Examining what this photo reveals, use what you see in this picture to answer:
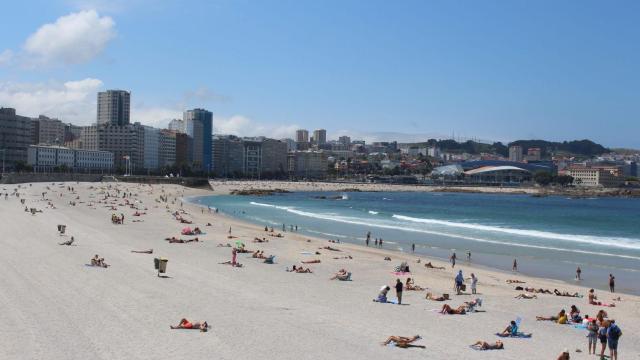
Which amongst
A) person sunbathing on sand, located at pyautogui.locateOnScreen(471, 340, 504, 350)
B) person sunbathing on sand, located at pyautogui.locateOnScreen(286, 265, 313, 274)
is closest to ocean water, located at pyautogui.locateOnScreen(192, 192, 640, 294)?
person sunbathing on sand, located at pyautogui.locateOnScreen(286, 265, 313, 274)

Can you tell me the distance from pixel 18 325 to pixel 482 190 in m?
174

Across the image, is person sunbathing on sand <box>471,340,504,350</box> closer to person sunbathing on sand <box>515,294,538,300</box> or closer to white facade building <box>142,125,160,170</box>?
person sunbathing on sand <box>515,294,538,300</box>

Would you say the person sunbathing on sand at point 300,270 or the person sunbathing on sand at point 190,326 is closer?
the person sunbathing on sand at point 190,326

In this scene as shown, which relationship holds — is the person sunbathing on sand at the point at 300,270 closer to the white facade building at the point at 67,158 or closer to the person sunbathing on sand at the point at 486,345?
the person sunbathing on sand at the point at 486,345

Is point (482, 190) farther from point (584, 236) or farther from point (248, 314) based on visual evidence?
point (248, 314)

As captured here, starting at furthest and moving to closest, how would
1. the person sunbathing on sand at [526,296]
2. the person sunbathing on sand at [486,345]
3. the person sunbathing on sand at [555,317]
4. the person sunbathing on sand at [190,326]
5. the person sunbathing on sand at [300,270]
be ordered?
the person sunbathing on sand at [300,270]
the person sunbathing on sand at [526,296]
the person sunbathing on sand at [555,317]
the person sunbathing on sand at [190,326]
the person sunbathing on sand at [486,345]

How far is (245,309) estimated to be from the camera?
1537 cm

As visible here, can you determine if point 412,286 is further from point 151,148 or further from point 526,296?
point 151,148

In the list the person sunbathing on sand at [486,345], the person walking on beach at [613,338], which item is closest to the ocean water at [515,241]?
the person walking on beach at [613,338]

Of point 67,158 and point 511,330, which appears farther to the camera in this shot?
point 67,158

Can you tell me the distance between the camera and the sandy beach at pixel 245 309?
12.0 meters

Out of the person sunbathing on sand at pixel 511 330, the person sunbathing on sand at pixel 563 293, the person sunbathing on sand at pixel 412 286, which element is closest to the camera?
the person sunbathing on sand at pixel 511 330

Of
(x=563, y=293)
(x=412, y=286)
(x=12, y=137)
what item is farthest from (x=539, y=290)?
(x=12, y=137)

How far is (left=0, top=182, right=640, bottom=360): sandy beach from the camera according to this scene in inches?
471
